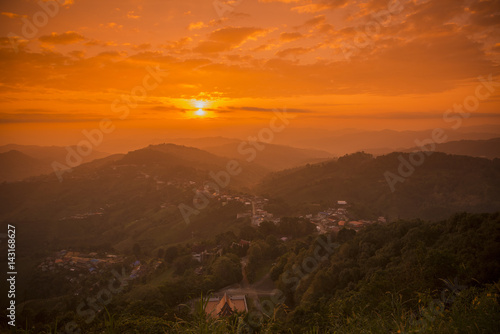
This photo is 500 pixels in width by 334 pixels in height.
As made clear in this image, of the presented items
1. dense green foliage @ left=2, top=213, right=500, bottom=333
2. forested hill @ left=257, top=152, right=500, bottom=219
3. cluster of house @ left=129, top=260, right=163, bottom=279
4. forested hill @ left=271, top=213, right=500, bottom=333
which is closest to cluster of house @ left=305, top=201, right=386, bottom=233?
forested hill @ left=257, top=152, right=500, bottom=219

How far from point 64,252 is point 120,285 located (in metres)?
17.7

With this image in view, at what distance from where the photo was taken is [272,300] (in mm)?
20062

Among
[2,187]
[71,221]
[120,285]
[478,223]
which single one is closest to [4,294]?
[120,285]

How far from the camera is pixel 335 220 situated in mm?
47250

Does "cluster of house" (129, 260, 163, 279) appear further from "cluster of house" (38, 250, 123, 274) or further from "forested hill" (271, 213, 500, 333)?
"forested hill" (271, 213, 500, 333)

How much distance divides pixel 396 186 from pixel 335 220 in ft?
114

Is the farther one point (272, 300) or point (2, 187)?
point (2, 187)

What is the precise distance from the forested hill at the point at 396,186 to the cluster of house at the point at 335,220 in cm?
349

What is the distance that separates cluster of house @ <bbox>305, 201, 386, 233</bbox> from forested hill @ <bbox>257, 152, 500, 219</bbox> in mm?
3490

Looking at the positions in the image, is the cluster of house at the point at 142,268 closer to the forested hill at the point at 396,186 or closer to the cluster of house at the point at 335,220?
the cluster of house at the point at 335,220

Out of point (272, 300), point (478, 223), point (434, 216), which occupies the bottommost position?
point (434, 216)

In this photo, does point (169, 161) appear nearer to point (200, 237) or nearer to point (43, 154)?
point (200, 237)

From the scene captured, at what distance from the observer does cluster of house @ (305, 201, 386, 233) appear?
138 ft

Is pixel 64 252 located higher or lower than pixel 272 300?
lower
